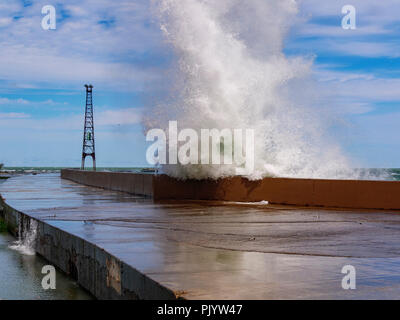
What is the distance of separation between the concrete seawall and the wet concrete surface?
0.63 meters

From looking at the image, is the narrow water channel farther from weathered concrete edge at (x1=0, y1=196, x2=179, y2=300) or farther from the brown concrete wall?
the brown concrete wall

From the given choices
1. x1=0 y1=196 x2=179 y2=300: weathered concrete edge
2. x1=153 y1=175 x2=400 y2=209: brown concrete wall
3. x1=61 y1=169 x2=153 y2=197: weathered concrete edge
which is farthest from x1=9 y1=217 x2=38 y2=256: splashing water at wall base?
x1=61 y1=169 x2=153 y2=197: weathered concrete edge

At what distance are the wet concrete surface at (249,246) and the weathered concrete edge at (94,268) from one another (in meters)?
0.08

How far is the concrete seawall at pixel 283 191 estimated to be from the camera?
986 cm

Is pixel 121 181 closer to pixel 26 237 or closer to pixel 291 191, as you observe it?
pixel 291 191

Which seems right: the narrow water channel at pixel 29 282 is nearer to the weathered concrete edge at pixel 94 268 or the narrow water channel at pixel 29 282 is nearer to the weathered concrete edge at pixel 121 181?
the weathered concrete edge at pixel 94 268

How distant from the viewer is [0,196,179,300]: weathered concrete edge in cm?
414

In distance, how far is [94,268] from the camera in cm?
546

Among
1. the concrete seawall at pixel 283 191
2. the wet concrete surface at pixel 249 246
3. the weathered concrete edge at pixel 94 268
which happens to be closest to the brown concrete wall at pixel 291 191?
the concrete seawall at pixel 283 191
